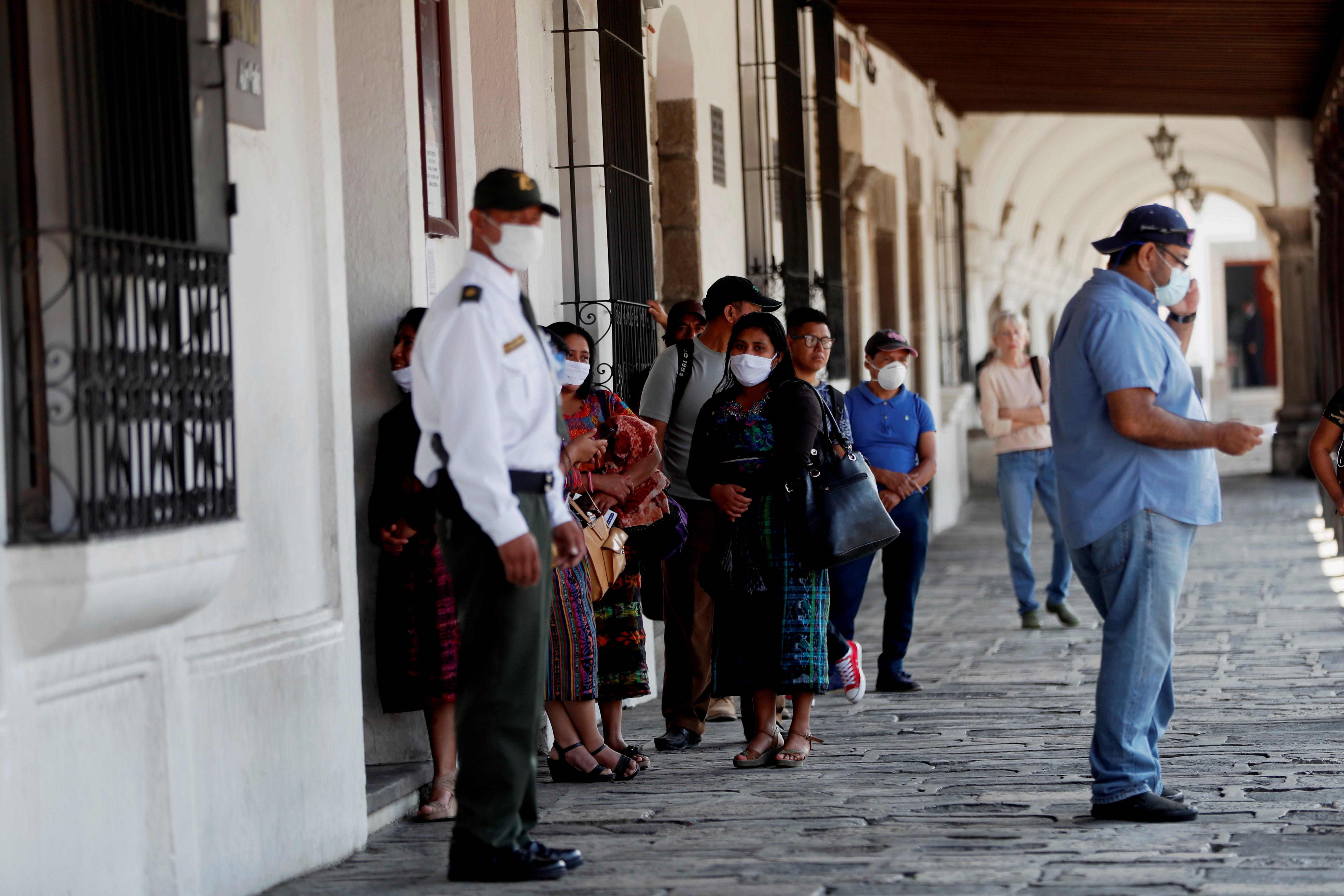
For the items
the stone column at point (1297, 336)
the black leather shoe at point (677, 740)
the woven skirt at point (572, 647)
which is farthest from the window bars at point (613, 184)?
the stone column at point (1297, 336)

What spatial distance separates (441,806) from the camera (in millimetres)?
5020

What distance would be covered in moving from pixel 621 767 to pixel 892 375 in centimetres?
242

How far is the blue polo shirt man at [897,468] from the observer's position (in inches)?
281

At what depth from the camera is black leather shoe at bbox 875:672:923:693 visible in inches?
281

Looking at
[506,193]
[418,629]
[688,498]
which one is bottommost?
[418,629]

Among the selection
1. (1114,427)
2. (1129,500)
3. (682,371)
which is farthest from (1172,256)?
(682,371)

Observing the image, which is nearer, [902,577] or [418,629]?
[418,629]

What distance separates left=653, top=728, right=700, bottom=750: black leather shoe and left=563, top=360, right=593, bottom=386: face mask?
132cm

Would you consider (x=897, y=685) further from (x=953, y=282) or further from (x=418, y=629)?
(x=953, y=282)

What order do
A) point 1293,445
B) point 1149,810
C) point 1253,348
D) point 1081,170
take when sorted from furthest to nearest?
1. point 1253,348
2. point 1081,170
3. point 1293,445
4. point 1149,810

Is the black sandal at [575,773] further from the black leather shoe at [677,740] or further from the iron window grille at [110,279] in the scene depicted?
the iron window grille at [110,279]

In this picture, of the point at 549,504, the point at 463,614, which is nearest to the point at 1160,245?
the point at 549,504

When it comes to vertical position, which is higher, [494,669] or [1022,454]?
[1022,454]

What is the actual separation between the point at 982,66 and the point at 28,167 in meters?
12.7
